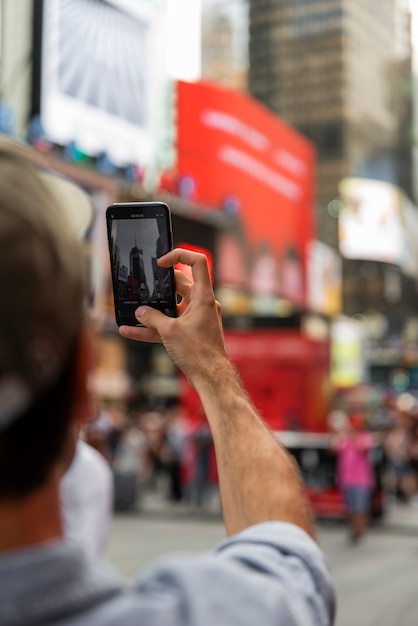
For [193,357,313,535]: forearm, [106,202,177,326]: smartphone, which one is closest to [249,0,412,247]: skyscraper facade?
[106,202,177,326]: smartphone

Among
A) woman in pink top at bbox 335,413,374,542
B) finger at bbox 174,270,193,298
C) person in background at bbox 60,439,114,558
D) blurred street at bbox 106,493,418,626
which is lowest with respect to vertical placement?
blurred street at bbox 106,493,418,626

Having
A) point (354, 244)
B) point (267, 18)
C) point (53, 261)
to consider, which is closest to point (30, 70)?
point (53, 261)

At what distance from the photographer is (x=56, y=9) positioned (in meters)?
15.5

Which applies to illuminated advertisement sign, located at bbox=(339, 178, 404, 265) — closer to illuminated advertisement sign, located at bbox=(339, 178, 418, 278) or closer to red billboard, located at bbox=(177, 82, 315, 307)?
illuminated advertisement sign, located at bbox=(339, 178, 418, 278)

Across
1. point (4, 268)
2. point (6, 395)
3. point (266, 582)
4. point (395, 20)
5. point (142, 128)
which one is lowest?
point (266, 582)

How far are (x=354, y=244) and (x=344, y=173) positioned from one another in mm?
39529

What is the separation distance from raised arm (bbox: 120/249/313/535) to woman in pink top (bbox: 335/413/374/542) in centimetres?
1320

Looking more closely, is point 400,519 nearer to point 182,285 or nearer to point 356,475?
point 356,475

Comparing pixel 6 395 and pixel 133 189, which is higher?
pixel 133 189

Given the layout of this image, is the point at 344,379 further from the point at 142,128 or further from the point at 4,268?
the point at 4,268

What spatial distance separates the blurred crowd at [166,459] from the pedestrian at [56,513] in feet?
51.9

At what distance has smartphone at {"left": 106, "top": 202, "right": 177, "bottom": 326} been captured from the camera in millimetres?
1824

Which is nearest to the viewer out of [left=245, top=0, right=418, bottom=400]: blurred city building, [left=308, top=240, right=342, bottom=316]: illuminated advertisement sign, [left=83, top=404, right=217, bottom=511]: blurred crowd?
[left=83, top=404, right=217, bottom=511]: blurred crowd

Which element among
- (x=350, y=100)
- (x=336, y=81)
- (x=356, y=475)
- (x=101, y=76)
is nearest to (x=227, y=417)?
(x=356, y=475)
